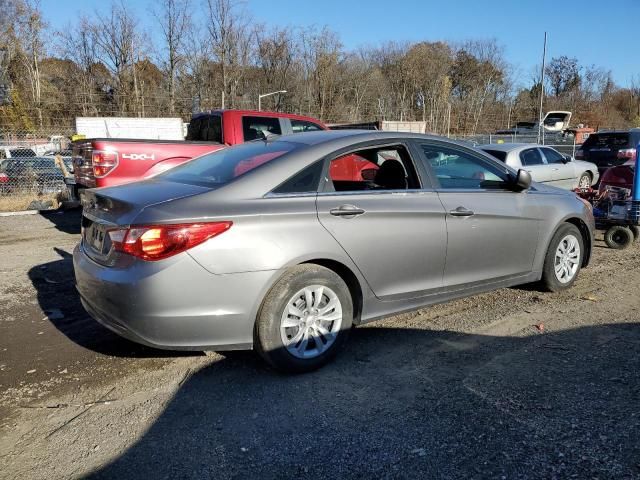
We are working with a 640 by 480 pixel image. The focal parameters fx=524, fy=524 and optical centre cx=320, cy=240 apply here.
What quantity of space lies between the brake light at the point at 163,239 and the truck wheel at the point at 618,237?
21.1 ft

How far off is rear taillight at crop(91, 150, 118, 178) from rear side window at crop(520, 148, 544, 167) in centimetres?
810

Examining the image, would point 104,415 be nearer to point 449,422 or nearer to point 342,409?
point 342,409

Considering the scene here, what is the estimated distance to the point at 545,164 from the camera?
38.5ft

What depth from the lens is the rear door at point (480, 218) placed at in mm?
4195

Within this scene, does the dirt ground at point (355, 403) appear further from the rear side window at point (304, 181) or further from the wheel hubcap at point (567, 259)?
the rear side window at point (304, 181)

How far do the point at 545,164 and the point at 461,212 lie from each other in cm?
864

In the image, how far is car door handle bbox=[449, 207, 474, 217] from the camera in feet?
13.6

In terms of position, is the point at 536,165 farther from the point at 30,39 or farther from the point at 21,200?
the point at 30,39

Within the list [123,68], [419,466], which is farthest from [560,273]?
[123,68]

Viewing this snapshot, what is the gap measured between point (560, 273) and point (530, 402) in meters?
2.49

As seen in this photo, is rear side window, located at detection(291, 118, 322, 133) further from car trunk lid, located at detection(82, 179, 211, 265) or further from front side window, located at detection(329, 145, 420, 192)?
car trunk lid, located at detection(82, 179, 211, 265)

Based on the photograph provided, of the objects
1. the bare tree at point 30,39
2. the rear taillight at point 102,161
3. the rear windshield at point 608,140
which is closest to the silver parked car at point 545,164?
the rear windshield at point 608,140

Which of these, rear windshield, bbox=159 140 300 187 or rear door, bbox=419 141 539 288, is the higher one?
rear windshield, bbox=159 140 300 187

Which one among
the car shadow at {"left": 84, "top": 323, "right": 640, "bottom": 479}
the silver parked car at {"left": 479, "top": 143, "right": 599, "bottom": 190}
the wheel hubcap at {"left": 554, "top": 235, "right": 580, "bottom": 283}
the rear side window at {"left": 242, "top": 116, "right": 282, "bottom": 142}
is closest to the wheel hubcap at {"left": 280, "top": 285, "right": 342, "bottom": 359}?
the car shadow at {"left": 84, "top": 323, "right": 640, "bottom": 479}
